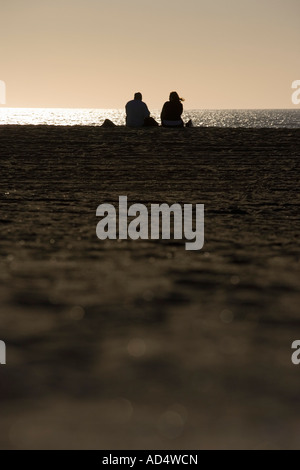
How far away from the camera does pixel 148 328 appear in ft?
9.59

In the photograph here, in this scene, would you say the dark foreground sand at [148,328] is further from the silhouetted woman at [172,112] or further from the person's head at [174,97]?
the person's head at [174,97]

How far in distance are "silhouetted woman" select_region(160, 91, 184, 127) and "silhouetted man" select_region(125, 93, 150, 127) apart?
1.59 ft

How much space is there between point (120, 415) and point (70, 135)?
12.5 meters

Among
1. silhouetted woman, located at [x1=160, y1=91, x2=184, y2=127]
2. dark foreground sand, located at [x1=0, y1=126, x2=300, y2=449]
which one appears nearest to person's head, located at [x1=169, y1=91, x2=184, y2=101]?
silhouetted woman, located at [x1=160, y1=91, x2=184, y2=127]

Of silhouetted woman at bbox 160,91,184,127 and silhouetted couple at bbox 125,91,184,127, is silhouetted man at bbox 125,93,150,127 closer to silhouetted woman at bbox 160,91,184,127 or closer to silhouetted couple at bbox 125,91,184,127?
silhouetted couple at bbox 125,91,184,127

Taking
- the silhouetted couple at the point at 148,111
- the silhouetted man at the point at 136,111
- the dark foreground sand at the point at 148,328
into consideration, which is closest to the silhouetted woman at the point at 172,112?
the silhouetted couple at the point at 148,111

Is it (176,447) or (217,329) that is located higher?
(217,329)

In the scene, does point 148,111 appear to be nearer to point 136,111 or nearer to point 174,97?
point 136,111

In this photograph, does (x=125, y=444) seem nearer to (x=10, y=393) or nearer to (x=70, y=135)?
(x=10, y=393)

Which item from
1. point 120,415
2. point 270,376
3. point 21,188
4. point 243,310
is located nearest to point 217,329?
point 243,310

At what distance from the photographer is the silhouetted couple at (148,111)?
53.3 feet

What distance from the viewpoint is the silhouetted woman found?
16.2 meters

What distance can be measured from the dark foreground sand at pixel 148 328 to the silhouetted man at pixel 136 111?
972 cm

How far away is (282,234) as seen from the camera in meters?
5.00
